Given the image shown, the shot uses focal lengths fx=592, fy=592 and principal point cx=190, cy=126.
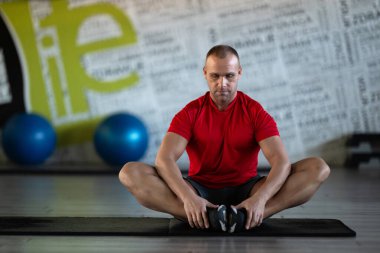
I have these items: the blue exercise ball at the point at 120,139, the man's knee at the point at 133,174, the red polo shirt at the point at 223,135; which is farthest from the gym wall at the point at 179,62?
the man's knee at the point at 133,174

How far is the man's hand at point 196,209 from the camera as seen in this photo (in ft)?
8.93

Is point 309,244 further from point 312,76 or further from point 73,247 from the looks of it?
point 312,76

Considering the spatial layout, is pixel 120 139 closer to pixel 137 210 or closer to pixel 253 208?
pixel 137 210

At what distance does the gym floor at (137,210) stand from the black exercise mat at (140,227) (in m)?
0.06

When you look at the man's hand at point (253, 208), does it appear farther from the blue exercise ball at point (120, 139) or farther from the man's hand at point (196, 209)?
the blue exercise ball at point (120, 139)

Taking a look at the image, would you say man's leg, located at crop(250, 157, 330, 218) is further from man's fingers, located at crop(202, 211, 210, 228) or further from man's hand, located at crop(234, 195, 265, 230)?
man's fingers, located at crop(202, 211, 210, 228)

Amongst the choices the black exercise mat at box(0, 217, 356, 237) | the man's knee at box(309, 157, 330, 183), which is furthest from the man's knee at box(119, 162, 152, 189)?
the man's knee at box(309, 157, 330, 183)

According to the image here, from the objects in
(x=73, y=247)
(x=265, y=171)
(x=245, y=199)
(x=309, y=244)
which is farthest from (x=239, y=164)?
(x=265, y=171)

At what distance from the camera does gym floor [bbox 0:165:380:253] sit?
2.61 metres

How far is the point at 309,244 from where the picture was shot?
8.75ft

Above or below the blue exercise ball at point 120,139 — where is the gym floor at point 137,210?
below

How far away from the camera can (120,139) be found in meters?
5.70

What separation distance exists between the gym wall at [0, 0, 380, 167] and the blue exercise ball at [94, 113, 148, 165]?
1.29ft

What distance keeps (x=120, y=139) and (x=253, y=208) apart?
10.3 ft
